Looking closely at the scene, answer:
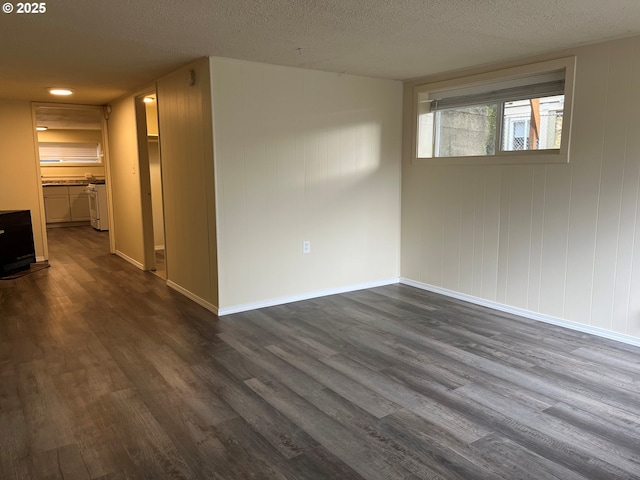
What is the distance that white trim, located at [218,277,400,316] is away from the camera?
417 cm

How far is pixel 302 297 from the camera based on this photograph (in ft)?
15.0

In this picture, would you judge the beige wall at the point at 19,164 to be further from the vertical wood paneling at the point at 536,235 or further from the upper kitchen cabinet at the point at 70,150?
the vertical wood paneling at the point at 536,235

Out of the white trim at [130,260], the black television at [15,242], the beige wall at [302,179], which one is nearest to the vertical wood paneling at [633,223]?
the beige wall at [302,179]

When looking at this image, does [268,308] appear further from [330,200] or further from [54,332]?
[54,332]

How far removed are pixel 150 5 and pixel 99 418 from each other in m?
2.22

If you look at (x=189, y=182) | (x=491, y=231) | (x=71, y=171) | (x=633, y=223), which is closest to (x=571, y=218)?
(x=633, y=223)

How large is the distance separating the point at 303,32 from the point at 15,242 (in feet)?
15.4

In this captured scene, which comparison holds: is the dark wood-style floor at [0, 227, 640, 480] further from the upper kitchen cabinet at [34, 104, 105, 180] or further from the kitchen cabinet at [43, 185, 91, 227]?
the upper kitchen cabinet at [34, 104, 105, 180]

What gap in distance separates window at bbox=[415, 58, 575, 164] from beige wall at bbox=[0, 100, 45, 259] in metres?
5.05

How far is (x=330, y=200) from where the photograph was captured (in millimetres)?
4641

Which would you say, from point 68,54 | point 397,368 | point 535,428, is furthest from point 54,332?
point 535,428

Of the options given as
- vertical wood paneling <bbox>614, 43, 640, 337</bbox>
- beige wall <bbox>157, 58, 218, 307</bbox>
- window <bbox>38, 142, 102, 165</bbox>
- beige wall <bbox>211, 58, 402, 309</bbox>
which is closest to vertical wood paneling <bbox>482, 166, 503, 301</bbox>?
vertical wood paneling <bbox>614, 43, 640, 337</bbox>

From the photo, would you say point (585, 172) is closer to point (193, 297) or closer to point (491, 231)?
point (491, 231)
